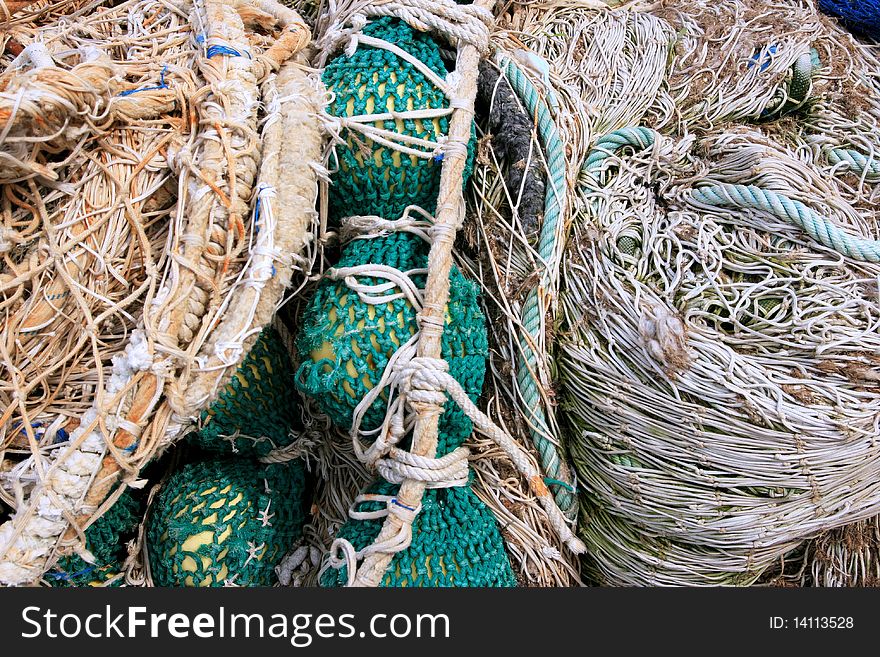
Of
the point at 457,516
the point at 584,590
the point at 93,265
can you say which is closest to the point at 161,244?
the point at 93,265

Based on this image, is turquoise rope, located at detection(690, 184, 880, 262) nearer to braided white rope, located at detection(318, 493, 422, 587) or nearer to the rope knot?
the rope knot

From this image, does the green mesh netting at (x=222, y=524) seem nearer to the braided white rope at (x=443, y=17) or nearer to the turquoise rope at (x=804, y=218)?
the braided white rope at (x=443, y=17)

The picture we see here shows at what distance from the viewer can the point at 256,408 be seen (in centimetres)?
135

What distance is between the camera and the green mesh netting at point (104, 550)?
1.25 meters

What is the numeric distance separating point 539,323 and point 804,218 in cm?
55

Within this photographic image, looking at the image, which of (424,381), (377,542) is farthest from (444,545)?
(424,381)

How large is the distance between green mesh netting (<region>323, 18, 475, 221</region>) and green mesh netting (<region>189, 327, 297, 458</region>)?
34 centimetres

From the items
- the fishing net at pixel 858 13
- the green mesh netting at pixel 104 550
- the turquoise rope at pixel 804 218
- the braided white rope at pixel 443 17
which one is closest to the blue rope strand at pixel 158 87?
the braided white rope at pixel 443 17

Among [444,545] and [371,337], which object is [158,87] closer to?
[371,337]

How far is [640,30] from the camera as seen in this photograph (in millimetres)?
1683

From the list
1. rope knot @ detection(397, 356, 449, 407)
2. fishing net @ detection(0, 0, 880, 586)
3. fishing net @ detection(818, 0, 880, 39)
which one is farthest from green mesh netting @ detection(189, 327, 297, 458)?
fishing net @ detection(818, 0, 880, 39)

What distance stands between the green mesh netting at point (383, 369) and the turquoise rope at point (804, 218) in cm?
57

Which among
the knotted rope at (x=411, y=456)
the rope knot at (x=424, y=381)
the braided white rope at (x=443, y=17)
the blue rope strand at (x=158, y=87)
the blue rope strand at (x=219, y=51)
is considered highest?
the braided white rope at (x=443, y=17)

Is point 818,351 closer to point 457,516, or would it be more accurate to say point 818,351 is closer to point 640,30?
point 457,516
